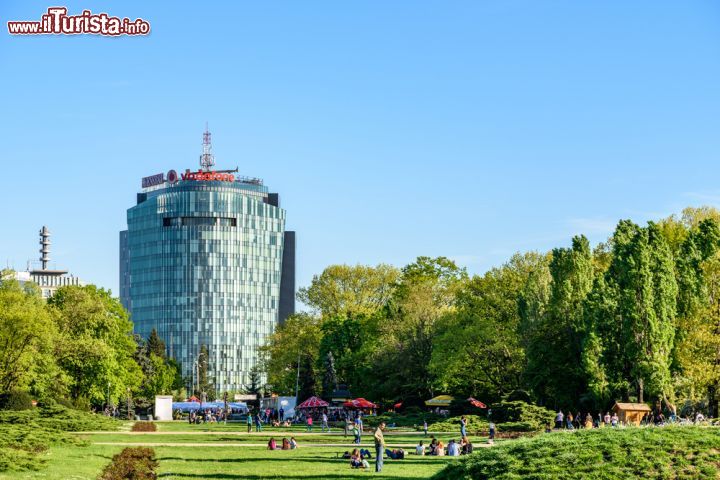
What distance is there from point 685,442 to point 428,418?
57.9 m

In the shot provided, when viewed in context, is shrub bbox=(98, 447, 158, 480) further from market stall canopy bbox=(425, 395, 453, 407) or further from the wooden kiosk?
market stall canopy bbox=(425, 395, 453, 407)

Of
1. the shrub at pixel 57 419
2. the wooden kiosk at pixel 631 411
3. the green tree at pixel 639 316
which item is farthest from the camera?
the green tree at pixel 639 316

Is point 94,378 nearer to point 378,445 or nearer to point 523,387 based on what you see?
point 523,387

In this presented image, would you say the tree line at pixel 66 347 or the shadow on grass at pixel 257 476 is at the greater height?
the tree line at pixel 66 347

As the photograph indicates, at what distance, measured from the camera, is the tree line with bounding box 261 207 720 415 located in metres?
71.6

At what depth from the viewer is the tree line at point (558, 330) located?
71.6 m

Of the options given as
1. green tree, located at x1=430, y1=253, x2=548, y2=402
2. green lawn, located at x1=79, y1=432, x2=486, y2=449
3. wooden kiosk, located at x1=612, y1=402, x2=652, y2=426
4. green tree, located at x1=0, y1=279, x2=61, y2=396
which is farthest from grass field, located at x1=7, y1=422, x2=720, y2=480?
green tree, located at x1=430, y1=253, x2=548, y2=402

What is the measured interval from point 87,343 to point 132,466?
183 ft

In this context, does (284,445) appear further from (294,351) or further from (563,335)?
(294,351)

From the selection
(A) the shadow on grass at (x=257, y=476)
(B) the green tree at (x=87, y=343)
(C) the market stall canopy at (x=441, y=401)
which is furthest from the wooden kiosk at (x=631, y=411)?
(B) the green tree at (x=87, y=343)

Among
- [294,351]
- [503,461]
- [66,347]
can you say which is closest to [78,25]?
[503,461]

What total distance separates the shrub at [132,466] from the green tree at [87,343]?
44.7 meters

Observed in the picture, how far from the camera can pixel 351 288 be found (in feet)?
A: 491

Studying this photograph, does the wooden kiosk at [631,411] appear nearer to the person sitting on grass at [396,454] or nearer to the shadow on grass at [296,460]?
the person sitting on grass at [396,454]
